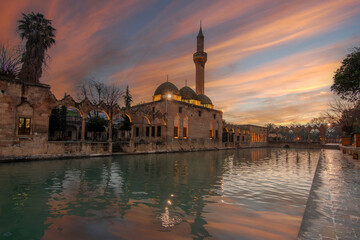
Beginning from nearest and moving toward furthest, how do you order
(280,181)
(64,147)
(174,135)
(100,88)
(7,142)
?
1. (280,181)
2. (7,142)
3. (64,147)
4. (174,135)
5. (100,88)

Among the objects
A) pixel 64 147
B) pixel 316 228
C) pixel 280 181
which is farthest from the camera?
pixel 64 147

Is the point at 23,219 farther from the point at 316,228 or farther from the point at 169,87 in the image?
the point at 169,87

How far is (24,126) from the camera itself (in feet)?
49.2

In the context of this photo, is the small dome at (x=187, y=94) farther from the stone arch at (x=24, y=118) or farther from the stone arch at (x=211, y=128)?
the stone arch at (x=24, y=118)

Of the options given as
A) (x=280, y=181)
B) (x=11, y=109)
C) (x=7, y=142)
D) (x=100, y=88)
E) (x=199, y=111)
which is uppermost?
(x=100, y=88)

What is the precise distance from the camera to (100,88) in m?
34.2

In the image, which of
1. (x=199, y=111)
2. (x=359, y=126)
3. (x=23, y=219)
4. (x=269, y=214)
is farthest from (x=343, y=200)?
(x=359, y=126)

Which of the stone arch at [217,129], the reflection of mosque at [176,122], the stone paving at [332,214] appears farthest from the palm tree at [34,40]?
the stone arch at [217,129]

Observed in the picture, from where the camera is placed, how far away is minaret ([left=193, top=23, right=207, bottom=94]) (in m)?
44.2

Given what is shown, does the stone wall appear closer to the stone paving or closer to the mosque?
the mosque

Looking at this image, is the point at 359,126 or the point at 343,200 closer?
the point at 343,200

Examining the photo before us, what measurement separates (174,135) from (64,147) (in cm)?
1607

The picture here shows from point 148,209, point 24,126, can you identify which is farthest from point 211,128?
point 148,209

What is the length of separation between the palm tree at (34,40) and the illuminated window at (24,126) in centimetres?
956
